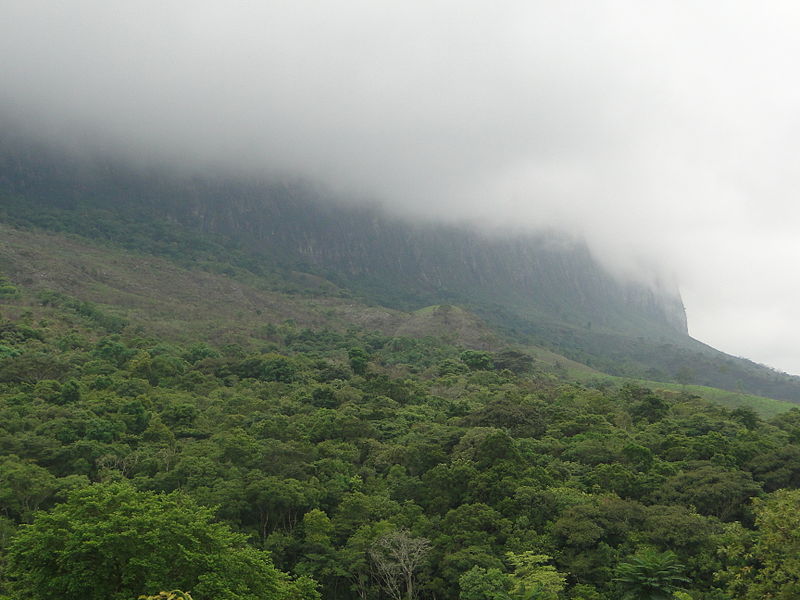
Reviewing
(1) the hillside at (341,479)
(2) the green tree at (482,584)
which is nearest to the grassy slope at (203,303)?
(1) the hillside at (341,479)

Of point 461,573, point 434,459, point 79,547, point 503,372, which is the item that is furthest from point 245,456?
point 503,372

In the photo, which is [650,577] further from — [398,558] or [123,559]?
[123,559]

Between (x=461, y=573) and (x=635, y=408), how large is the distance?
143 ft

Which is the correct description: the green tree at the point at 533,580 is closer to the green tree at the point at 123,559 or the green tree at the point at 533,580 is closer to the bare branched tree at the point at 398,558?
the bare branched tree at the point at 398,558

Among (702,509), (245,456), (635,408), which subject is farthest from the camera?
(635,408)

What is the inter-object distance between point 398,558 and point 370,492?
11053 millimetres

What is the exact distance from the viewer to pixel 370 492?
1884 inches

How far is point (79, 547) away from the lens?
23141mm

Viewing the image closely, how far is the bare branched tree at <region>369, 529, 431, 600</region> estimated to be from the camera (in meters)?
36.7

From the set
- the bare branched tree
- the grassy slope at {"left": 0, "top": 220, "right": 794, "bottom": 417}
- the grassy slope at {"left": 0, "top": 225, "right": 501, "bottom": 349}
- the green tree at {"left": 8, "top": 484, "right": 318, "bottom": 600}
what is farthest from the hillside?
the grassy slope at {"left": 0, "top": 225, "right": 501, "bottom": 349}

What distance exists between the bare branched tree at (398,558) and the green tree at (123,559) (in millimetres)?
11890

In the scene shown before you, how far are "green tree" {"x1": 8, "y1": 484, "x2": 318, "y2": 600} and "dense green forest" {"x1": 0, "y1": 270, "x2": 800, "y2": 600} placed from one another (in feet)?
0.28

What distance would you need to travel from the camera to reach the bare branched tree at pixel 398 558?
3672 cm

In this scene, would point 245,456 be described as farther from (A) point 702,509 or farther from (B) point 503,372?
(B) point 503,372
